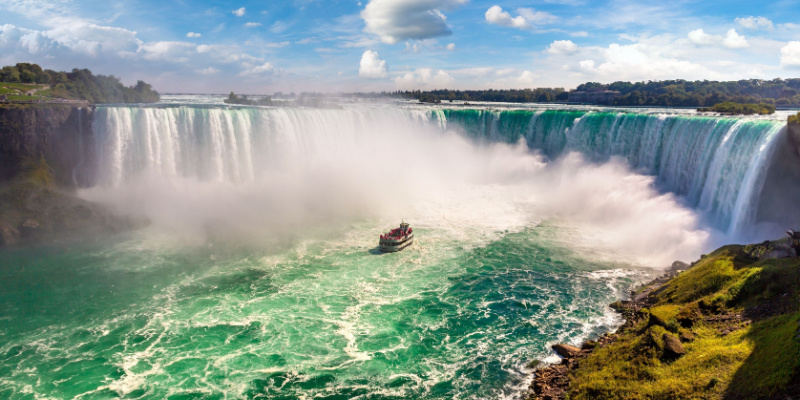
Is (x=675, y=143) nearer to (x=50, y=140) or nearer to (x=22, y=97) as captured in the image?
(x=50, y=140)

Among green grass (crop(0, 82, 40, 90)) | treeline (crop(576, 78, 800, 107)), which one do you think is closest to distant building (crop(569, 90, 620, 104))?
treeline (crop(576, 78, 800, 107))

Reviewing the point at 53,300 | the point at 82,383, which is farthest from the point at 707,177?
the point at 53,300

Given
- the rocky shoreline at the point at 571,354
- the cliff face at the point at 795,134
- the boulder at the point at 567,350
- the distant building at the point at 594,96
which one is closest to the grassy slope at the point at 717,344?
the rocky shoreline at the point at 571,354

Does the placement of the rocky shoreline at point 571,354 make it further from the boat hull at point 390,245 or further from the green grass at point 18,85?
the green grass at point 18,85

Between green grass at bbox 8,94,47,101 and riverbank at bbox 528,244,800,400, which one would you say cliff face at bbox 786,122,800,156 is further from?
green grass at bbox 8,94,47,101

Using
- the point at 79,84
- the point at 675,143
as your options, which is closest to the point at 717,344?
the point at 675,143
